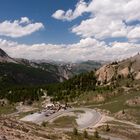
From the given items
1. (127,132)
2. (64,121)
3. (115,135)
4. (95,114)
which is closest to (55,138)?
(115,135)

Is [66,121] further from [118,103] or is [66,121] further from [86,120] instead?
[118,103]

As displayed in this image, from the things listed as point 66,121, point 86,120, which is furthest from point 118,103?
point 66,121

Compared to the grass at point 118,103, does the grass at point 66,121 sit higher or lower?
lower

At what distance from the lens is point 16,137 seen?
47.5 metres

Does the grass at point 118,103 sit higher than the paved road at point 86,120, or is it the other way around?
the grass at point 118,103

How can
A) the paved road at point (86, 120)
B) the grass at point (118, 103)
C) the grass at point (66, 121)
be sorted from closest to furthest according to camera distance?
the grass at point (66, 121) → the paved road at point (86, 120) → the grass at point (118, 103)

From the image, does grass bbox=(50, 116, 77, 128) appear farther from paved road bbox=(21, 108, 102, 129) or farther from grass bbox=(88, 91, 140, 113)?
grass bbox=(88, 91, 140, 113)

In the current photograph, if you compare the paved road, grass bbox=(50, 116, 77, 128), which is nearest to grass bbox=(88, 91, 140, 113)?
the paved road

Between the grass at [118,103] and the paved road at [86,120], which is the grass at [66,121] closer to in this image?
the paved road at [86,120]

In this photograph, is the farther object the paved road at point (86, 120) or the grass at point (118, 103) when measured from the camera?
the grass at point (118, 103)

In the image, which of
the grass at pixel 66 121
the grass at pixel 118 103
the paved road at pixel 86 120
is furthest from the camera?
the grass at pixel 118 103

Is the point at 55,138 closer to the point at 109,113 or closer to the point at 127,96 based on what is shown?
the point at 109,113

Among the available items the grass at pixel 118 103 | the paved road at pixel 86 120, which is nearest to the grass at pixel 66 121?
the paved road at pixel 86 120

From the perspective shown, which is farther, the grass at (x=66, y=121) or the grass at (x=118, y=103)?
the grass at (x=118, y=103)
